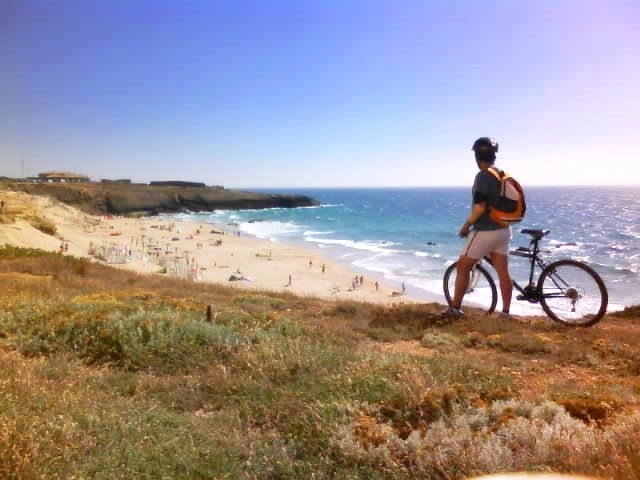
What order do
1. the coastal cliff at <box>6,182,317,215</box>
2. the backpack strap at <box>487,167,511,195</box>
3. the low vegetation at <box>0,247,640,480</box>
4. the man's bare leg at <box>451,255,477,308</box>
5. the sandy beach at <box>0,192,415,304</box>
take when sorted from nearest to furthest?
the low vegetation at <box>0,247,640,480</box>, the backpack strap at <box>487,167,511,195</box>, the man's bare leg at <box>451,255,477,308</box>, the sandy beach at <box>0,192,415,304</box>, the coastal cliff at <box>6,182,317,215</box>

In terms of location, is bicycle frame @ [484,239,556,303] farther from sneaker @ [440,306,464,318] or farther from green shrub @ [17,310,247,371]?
green shrub @ [17,310,247,371]

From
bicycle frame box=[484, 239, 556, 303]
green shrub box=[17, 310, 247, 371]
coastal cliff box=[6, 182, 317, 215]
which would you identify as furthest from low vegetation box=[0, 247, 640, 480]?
coastal cliff box=[6, 182, 317, 215]

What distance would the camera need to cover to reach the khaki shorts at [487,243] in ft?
18.3

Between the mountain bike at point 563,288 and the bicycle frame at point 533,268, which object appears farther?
the bicycle frame at point 533,268

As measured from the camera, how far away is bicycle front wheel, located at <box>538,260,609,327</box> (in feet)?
18.7

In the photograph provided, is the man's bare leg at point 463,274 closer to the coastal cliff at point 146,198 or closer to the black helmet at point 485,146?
the black helmet at point 485,146

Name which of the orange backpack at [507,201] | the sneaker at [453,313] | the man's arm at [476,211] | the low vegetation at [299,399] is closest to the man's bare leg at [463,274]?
the sneaker at [453,313]

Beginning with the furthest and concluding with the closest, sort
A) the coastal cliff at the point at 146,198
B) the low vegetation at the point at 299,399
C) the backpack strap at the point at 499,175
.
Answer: the coastal cliff at the point at 146,198
the backpack strap at the point at 499,175
the low vegetation at the point at 299,399

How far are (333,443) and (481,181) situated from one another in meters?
4.03

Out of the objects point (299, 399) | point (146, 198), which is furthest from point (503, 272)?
point (146, 198)

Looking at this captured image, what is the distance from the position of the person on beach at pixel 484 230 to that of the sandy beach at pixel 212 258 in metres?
8.75

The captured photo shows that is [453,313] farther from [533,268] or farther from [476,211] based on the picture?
[476,211]

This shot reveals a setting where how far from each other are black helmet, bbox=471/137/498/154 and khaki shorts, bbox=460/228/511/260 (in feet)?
3.43

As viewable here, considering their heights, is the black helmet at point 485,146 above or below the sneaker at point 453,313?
above
